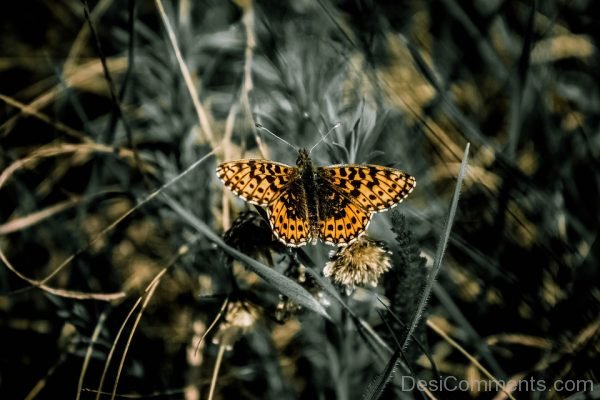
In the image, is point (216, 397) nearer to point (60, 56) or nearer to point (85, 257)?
point (85, 257)

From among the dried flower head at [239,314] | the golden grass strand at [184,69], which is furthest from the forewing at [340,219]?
the golden grass strand at [184,69]

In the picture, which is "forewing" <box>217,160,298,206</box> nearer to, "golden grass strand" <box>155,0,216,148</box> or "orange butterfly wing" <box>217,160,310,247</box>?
"orange butterfly wing" <box>217,160,310,247</box>

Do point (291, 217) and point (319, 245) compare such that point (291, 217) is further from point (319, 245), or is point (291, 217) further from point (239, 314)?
point (239, 314)

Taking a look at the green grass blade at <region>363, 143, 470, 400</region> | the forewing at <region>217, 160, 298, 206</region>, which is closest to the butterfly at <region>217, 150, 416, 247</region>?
the forewing at <region>217, 160, 298, 206</region>

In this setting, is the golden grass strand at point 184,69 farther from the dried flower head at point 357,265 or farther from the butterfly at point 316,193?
the dried flower head at point 357,265

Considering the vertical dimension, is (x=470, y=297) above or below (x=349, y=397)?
above

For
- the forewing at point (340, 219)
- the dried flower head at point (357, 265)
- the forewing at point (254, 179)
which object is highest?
the forewing at point (254, 179)

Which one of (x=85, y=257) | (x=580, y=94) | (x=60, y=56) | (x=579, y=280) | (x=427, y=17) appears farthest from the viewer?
(x=60, y=56)

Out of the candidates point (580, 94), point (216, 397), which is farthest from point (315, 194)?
point (580, 94)
